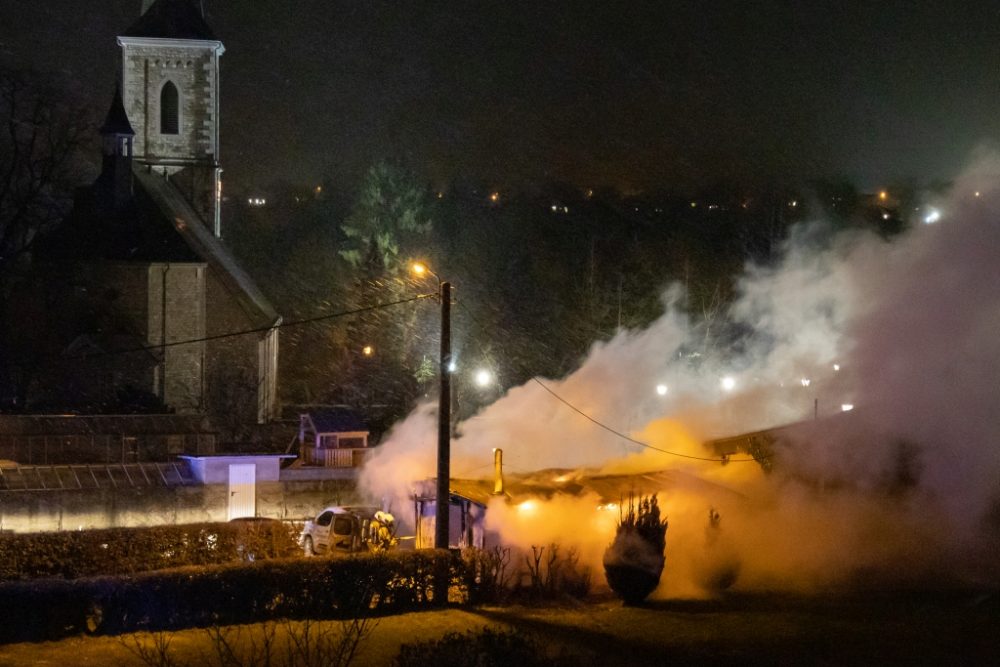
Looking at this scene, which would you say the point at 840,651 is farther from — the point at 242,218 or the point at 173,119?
the point at 242,218

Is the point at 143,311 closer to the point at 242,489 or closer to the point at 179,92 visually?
the point at 179,92

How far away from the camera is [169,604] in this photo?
60.8 ft

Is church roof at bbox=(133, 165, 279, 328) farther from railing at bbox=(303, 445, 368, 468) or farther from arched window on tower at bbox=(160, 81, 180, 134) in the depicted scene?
railing at bbox=(303, 445, 368, 468)

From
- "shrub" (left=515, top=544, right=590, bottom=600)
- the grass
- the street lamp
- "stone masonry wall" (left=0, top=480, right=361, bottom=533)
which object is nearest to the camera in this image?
the grass

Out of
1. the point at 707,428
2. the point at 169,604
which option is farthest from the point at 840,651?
the point at 707,428

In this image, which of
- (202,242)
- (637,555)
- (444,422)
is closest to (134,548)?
(444,422)

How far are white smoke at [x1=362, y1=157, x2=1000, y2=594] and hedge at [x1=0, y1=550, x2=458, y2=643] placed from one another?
359 centimetres

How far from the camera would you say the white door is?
3397 cm

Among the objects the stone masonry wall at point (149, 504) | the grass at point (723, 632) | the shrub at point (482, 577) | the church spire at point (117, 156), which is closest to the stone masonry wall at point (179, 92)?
the church spire at point (117, 156)

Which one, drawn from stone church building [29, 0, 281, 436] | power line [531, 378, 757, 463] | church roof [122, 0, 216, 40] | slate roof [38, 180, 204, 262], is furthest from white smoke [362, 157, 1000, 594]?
church roof [122, 0, 216, 40]

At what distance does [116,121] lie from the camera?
2015 inches

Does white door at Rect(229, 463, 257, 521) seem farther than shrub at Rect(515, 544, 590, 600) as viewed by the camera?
Yes

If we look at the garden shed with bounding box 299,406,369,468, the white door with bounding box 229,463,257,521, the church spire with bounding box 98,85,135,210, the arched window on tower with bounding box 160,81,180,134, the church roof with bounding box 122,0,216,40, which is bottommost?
the white door with bounding box 229,463,257,521

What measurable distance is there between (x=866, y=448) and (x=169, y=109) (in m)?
44.1
